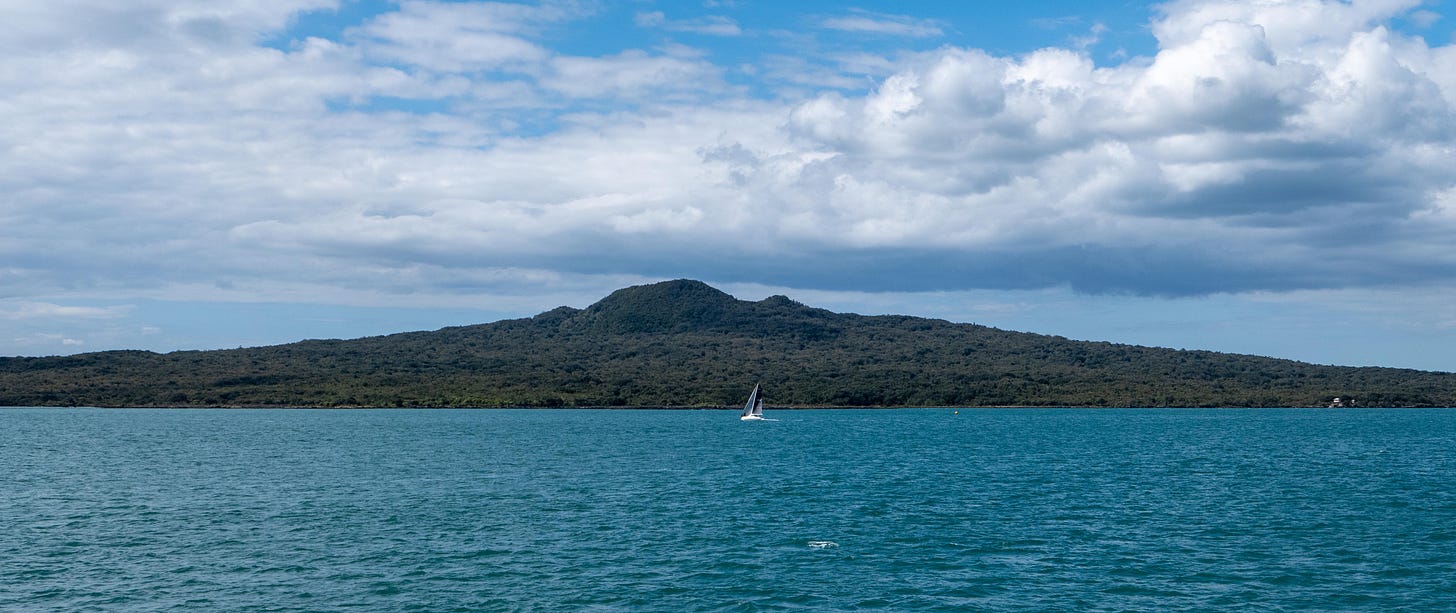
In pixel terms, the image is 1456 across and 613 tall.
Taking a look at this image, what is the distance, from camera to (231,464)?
78.4 metres

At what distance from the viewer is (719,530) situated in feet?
152

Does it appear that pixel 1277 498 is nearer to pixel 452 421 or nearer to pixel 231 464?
pixel 231 464

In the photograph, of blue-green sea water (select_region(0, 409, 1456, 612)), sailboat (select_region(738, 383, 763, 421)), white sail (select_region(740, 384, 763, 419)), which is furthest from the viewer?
white sail (select_region(740, 384, 763, 419))

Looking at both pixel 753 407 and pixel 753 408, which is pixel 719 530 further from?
pixel 753 408

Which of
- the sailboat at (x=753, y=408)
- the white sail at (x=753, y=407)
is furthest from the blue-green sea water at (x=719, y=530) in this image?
the white sail at (x=753, y=407)

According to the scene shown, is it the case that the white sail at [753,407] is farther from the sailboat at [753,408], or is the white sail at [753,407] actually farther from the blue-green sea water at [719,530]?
the blue-green sea water at [719,530]

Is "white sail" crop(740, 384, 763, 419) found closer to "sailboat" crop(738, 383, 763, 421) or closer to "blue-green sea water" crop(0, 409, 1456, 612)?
"sailboat" crop(738, 383, 763, 421)

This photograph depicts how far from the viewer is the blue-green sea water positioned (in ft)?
111

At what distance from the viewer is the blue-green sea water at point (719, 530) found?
33.8 metres

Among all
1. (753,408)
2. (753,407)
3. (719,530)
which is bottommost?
(719,530)

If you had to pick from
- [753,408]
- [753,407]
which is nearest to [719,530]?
[753,407]

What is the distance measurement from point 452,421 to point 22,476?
9259cm

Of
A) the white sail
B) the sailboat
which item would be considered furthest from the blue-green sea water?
the white sail

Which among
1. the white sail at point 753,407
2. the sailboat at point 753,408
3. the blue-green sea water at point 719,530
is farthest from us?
the white sail at point 753,407
